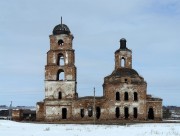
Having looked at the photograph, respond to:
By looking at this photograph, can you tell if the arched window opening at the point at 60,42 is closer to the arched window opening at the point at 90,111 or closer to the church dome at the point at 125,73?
the church dome at the point at 125,73

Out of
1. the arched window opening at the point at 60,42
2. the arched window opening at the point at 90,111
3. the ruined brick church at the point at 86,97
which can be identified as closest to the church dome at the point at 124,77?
the ruined brick church at the point at 86,97

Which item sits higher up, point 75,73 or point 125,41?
point 125,41

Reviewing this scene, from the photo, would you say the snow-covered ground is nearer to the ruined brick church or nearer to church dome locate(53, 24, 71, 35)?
the ruined brick church

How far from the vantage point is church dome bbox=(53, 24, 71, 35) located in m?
46.5

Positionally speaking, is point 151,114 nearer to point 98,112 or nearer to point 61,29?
point 98,112

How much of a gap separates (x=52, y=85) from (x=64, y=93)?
1619mm

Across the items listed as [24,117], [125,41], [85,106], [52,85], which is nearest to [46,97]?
[52,85]

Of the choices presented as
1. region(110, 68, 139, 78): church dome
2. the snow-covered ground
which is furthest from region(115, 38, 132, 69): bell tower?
the snow-covered ground

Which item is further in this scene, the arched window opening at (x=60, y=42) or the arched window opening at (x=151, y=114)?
the arched window opening at (x=151, y=114)

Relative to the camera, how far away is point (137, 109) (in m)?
45.5

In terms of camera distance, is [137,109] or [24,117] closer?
[137,109]

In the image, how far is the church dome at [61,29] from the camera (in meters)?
46.5

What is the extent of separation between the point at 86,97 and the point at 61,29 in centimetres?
826

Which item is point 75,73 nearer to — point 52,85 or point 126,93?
point 52,85
